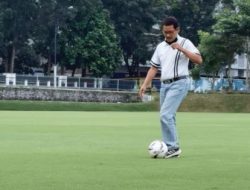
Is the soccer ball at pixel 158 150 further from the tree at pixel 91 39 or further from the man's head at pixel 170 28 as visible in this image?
the tree at pixel 91 39

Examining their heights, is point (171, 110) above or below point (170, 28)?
below

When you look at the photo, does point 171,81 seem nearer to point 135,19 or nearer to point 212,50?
point 212,50

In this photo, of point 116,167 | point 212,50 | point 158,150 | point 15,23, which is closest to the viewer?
point 116,167

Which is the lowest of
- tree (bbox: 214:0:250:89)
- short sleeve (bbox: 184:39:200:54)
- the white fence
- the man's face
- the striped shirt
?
the white fence

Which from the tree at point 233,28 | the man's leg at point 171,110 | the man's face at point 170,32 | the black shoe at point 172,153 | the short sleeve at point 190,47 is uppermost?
the tree at point 233,28

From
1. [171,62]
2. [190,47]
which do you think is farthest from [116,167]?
[190,47]

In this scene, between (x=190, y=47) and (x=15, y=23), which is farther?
(x=15, y=23)

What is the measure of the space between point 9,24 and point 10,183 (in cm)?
6154

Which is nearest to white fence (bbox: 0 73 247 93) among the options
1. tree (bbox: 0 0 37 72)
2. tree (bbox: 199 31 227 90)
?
tree (bbox: 199 31 227 90)

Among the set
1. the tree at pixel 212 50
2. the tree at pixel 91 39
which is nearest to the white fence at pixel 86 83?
the tree at pixel 212 50

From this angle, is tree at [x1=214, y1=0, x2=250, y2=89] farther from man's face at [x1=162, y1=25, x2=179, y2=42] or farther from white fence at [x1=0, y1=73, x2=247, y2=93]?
man's face at [x1=162, y1=25, x2=179, y2=42]

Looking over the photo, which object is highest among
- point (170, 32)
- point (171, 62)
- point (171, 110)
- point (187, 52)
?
point (170, 32)

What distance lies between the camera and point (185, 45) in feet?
37.2

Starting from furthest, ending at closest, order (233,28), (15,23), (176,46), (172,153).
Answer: (15,23) < (233,28) < (172,153) < (176,46)
